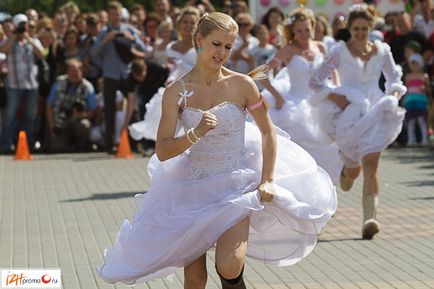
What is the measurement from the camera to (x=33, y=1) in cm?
6312

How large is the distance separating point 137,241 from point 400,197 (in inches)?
291

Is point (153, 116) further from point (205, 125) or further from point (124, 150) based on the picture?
point (205, 125)

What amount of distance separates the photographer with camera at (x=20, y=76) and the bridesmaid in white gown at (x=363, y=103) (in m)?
9.65

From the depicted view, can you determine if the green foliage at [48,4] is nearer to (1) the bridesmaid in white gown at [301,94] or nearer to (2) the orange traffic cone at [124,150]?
(2) the orange traffic cone at [124,150]

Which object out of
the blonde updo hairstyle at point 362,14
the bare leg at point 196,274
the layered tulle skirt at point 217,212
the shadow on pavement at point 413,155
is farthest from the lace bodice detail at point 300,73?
the bare leg at point 196,274

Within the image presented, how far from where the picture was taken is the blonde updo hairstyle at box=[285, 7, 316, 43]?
12.5 m

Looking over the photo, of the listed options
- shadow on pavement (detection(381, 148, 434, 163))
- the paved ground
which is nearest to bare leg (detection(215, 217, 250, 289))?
the paved ground

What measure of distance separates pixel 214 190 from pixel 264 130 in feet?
1.43

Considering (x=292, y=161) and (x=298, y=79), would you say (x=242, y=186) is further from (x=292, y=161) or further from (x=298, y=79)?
(x=298, y=79)

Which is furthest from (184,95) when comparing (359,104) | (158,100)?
(158,100)

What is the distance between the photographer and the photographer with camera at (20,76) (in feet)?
67.6

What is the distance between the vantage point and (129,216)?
12.9 metres

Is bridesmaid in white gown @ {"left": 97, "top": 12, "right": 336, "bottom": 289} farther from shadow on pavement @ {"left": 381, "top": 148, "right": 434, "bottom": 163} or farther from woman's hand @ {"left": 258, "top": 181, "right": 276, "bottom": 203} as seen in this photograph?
shadow on pavement @ {"left": 381, "top": 148, "right": 434, "bottom": 163}

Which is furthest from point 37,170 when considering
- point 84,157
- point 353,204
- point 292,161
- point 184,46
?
point 292,161
